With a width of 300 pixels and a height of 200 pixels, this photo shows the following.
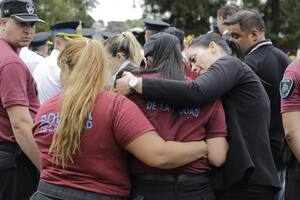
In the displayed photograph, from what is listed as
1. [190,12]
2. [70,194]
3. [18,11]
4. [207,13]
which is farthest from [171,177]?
[207,13]

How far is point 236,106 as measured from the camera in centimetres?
314

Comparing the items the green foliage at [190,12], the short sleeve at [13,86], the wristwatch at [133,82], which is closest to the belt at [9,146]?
the short sleeve at [13,86]

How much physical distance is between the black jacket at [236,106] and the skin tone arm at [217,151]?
4cm

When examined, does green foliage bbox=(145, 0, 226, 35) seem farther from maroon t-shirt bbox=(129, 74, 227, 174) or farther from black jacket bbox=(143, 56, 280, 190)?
maroon t-shirt bbox=(129, 74, 227, 174)

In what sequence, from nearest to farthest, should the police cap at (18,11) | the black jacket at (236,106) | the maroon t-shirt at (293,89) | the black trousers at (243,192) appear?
the black jacket at (236,106) < the black trousers at (243,192) < the maroon t-shirt at (293,89) < the police cap at (18,11)

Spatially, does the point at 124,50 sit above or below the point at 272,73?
above

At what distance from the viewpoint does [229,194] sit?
10.3 ft

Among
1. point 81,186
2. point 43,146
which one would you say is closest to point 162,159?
point 81,186

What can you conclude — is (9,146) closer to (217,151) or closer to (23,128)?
(23,128)

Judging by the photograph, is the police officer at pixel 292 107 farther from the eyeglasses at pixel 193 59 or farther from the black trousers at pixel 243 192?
the eyeglasses at pixel 193 59

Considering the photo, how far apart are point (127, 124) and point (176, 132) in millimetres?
333

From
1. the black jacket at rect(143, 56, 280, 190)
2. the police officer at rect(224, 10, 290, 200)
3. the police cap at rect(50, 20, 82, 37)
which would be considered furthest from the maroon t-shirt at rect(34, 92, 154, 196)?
the police cap at rect(50, 20, 82, 37)

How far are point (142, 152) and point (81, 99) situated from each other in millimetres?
423

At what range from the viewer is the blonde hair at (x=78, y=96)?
2.81m
